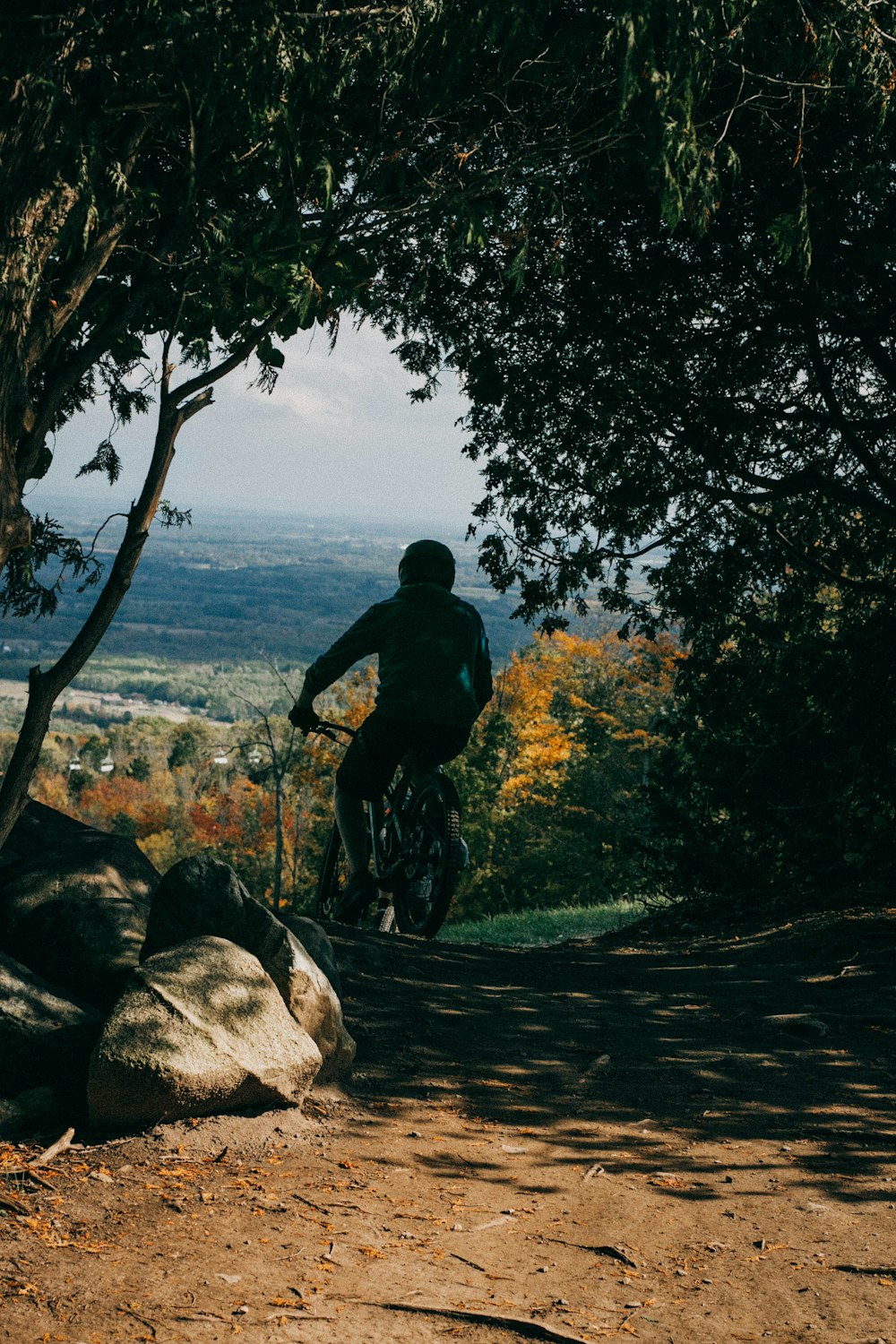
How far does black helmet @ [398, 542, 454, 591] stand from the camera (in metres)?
7.18

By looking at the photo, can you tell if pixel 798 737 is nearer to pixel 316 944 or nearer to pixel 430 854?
pixel 430 854

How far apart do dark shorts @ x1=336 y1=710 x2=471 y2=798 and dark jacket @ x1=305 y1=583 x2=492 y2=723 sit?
0.26 ft

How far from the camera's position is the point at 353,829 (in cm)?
746

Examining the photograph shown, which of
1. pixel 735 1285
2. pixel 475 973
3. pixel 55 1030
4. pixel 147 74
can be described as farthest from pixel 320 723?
pixel 735 1285

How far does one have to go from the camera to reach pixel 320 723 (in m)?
8.00

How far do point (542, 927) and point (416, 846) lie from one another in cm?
862

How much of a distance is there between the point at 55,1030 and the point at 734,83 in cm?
619

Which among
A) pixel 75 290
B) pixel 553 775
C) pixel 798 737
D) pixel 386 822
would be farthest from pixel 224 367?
pixel 553 775

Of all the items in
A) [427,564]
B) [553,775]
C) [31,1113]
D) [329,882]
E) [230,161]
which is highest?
[230,161]

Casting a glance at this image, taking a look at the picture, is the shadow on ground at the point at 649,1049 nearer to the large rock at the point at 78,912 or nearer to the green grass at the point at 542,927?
the large rock at the point at 78,912

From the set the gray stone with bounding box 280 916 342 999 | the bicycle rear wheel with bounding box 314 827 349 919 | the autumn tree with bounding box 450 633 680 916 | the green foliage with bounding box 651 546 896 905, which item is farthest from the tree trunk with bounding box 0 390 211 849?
the autumn tree with bounding box 450 633 680 916

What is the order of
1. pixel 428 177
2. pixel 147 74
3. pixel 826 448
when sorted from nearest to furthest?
1. pixel 147 74
2. pixel 428 177
3. pixel 826 448

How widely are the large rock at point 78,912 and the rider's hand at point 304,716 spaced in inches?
83.3

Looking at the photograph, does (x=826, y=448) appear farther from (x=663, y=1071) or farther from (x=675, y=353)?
(x=663, y=1071)
